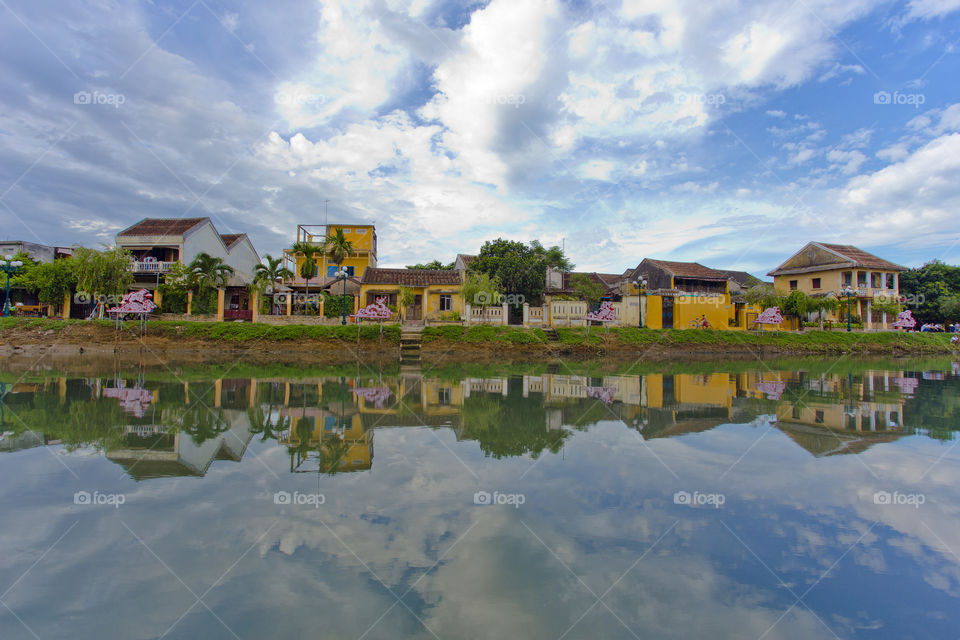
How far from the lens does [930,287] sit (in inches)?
1623

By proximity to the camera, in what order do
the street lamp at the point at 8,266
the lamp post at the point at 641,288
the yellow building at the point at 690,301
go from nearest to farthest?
the street lamp at the point at 8,266 → the lamp post at the point at 641,288 → the yellow building at the point at 690,301

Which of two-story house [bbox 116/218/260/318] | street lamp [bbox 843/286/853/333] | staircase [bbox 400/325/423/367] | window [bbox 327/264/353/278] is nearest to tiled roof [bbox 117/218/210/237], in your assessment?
two-story house [bbox 116/218/260/318]

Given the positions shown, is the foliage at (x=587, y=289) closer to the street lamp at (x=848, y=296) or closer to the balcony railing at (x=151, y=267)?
the street lamp at (x=848, y=296)

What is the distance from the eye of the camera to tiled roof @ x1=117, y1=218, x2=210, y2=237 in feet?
98.3

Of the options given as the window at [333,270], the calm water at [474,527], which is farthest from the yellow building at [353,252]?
the calm water at [474,527]

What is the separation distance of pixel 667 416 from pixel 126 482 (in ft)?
25.3

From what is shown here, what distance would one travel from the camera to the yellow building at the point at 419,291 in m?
29.3

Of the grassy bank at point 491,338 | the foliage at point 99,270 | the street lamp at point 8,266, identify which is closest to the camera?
the grassy bank at point 491,338

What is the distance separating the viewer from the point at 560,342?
85.6 ft

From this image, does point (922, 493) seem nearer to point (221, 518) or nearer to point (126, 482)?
point (221, 518)

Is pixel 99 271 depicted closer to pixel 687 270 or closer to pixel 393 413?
pixel 393 413

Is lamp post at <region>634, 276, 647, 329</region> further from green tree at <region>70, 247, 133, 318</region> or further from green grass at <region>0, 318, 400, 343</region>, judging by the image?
green tree at <region>70, 247, 133, 318</region>

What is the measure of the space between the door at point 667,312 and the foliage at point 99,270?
33.9 meters

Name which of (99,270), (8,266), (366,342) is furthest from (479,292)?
(8,266)
